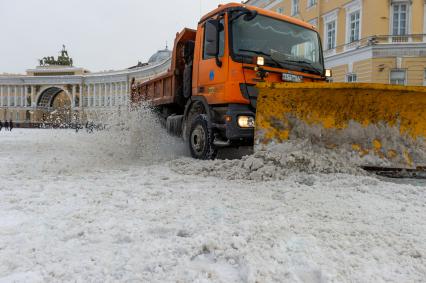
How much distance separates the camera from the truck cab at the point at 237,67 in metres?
5.25

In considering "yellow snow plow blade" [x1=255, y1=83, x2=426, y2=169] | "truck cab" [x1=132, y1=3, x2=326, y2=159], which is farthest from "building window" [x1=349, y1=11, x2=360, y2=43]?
"yellow snow plow blade" [x1=255, y1=83, x2=426, y2=169]

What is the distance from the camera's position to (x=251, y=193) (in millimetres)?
3789

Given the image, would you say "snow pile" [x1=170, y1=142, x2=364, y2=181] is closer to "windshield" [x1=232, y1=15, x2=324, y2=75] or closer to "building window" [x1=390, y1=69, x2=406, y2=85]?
"windshield" [x1=232, y1=15, x2=324, y2=75]

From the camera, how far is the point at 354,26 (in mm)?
22094

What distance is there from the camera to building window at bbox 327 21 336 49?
23.7 meters

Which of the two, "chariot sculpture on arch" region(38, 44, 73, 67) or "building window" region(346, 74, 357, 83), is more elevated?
"chariot sculpture on arch" region(38, 44, 73, 67)

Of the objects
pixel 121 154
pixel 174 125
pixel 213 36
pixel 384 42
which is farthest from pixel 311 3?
pixel 213 36

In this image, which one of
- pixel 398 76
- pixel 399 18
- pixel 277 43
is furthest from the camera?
pixel 399 18

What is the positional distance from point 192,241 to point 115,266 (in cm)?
55

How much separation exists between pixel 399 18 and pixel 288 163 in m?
20.1

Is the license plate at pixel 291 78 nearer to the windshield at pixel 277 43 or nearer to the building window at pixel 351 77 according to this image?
the windshield at pixel 277 43

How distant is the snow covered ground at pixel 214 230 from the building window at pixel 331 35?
21322mm

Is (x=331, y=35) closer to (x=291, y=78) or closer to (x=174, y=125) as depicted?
(x=174, y=125)

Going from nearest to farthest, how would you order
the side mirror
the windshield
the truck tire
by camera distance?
the windshield → the side mirror → the truck tire
